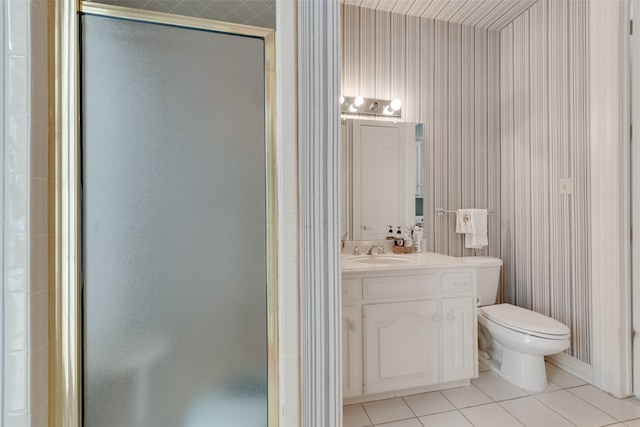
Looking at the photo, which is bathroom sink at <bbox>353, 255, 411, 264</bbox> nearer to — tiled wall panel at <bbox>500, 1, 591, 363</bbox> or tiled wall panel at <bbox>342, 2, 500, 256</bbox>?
tiled wall panel at <bbox>342, 2, 500, 256</bbox>

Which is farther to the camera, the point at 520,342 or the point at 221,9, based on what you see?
the point at 520,342

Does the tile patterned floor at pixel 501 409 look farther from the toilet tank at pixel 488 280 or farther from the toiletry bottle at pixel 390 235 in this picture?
the toiletry bottle at pixel 390 235

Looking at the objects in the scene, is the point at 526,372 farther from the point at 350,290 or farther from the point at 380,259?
the point at 350,290

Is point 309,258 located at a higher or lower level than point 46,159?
lower

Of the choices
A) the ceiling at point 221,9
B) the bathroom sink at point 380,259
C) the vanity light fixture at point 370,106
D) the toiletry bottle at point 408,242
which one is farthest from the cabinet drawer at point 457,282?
the ceiling at point 221,9

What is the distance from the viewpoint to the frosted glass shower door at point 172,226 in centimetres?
88

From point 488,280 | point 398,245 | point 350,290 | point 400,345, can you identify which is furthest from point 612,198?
point 350,290

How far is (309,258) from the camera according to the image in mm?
965

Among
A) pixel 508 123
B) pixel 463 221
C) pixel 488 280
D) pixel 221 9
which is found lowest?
pixel 488 280

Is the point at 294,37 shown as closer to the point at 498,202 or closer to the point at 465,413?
the point at 465,413

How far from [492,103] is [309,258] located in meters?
2.41
